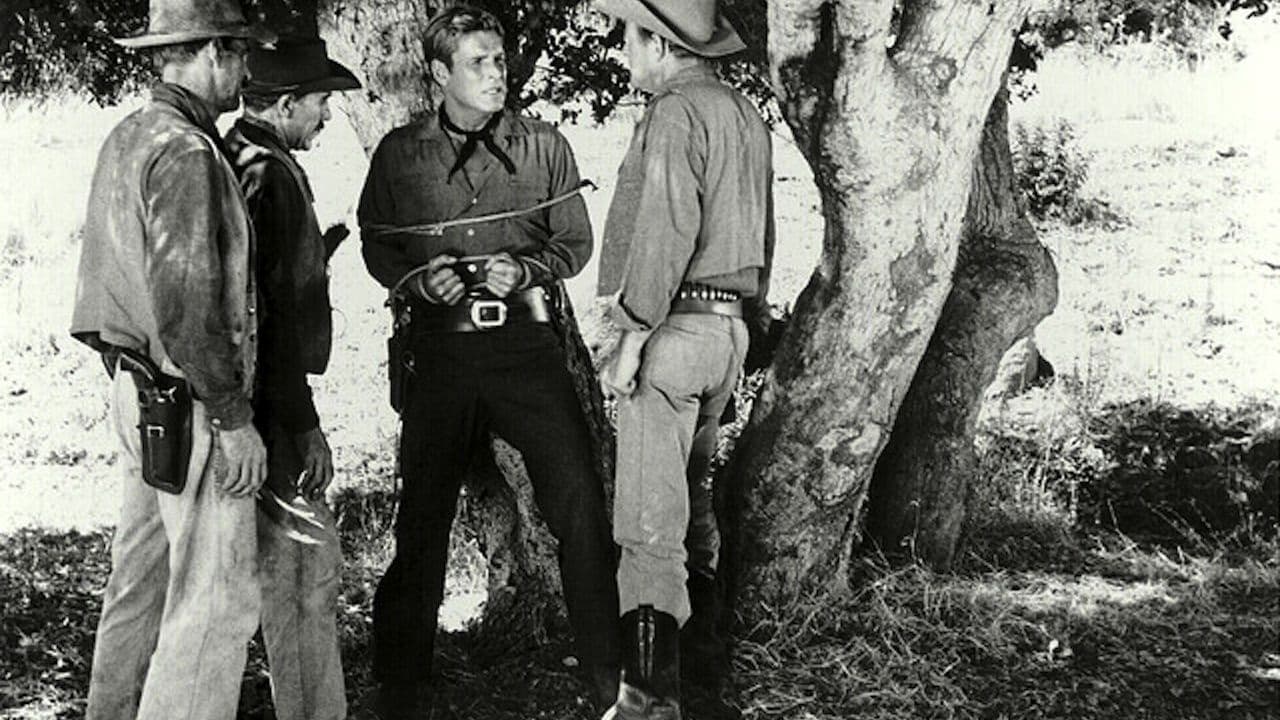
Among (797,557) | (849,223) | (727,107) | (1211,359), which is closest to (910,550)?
(797,557)

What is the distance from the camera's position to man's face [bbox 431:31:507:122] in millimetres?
4422

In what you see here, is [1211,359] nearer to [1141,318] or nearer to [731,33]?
[1141,318]

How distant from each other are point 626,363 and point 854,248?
3.36 ft

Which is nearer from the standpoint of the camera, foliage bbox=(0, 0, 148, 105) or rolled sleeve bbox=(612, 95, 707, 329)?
rolled sleeve bbox=(612, 95, 707, 329)

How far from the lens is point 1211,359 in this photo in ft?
24.5

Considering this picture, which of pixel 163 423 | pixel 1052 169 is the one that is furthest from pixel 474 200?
pixel 1052 169

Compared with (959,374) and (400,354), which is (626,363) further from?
(959,374)

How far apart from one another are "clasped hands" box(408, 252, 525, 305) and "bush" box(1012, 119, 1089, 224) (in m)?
4.22

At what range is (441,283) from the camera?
4.40 metres

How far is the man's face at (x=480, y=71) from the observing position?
4.42 m

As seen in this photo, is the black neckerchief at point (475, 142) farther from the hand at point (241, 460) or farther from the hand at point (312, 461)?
the hand at point (241, 460)

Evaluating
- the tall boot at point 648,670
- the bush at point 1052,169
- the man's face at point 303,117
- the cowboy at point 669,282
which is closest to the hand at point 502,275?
the cowboy at point 669,282

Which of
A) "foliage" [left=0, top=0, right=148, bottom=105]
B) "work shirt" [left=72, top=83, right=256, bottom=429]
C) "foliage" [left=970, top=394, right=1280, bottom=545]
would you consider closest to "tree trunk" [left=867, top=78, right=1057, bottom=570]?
"foliage" [left=970, top=394, right=1280, bottom=545]

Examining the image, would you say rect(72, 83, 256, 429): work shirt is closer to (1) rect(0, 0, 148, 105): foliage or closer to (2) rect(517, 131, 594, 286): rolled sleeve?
(2) rect(517, 131, 594, 286): rolled sleeve
